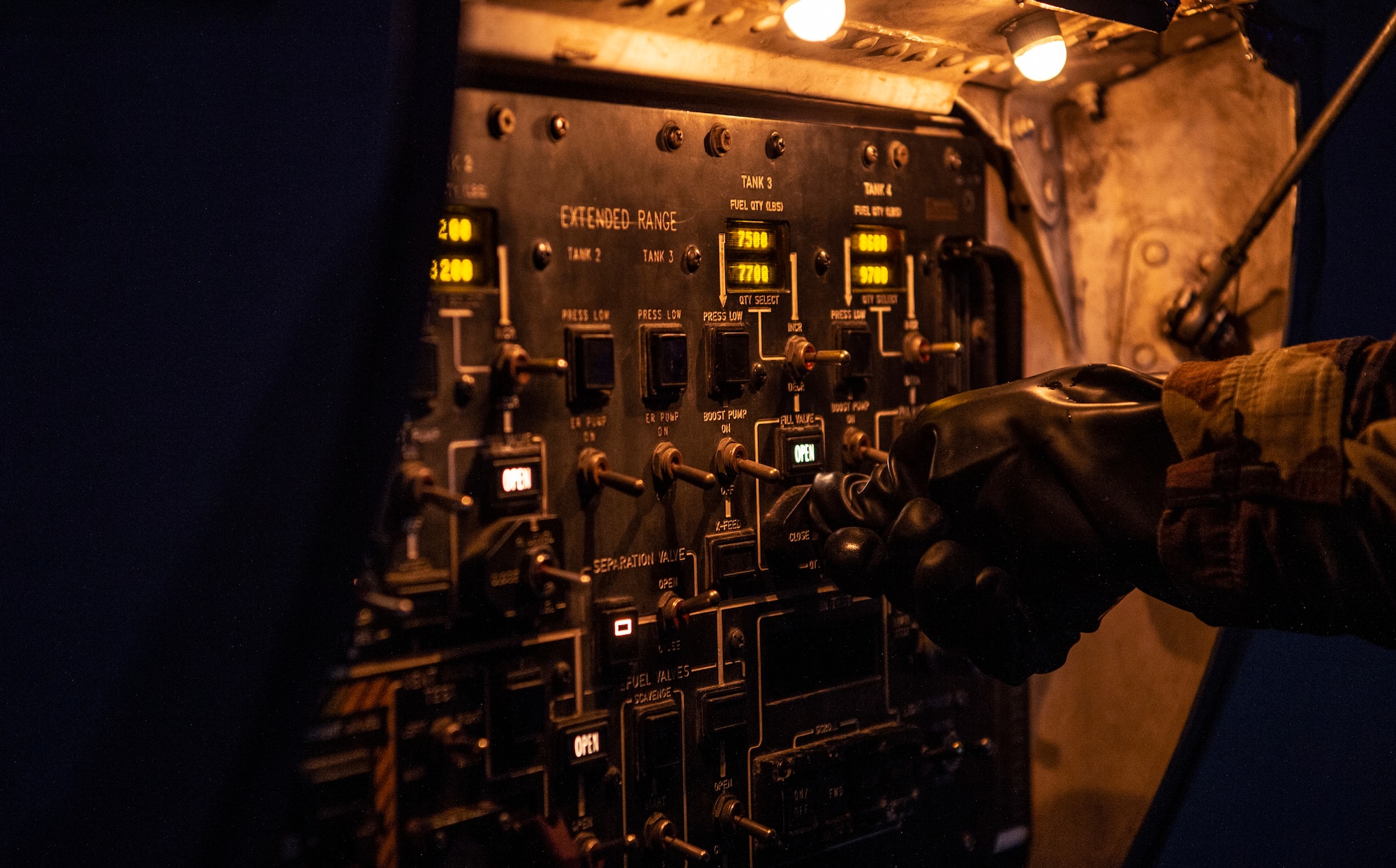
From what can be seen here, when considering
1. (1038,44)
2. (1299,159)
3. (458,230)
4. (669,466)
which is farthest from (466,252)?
(1299,159)

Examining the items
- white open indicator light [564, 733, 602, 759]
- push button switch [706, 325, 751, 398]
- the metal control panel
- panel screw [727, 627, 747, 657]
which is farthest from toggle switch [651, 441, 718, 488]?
white open indicator light [564, 733, 602, 759]

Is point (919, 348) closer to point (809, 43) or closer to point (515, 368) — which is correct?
point (809, 43)

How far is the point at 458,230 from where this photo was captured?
1.24m

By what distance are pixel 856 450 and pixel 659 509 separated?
387 mm

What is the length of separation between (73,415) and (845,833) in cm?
125

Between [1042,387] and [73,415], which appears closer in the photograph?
[73,415]

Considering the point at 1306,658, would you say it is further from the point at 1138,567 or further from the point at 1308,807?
the point at 1138,567

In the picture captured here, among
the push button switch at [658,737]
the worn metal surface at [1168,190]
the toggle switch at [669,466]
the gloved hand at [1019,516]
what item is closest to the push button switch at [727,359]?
the toggle switch at [669,466]

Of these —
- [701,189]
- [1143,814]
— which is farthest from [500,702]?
[1143,814]

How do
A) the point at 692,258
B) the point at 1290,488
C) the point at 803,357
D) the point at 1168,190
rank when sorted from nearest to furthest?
the point at 1290,488 → the point at 692,258 → the point at 803,357 → the point at 1168,190

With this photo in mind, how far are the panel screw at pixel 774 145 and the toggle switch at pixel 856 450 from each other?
0.44 meters

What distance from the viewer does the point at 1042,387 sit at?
137 centimetres

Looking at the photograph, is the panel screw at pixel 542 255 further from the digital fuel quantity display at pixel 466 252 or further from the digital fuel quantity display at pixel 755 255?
the digital fuel quantity display at pixel 755 255

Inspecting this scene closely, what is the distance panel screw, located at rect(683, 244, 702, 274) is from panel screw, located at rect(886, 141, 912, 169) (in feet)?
1.50
